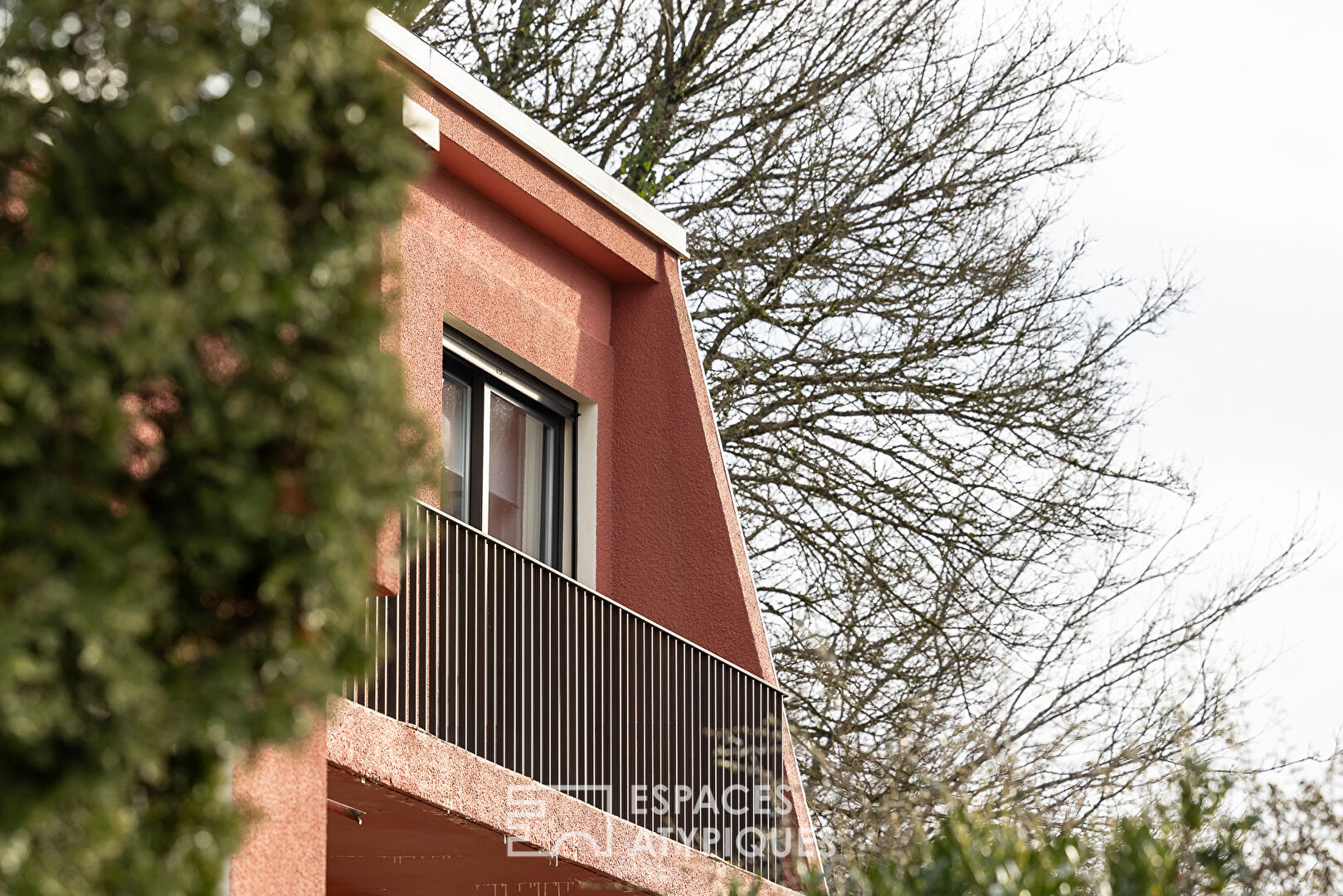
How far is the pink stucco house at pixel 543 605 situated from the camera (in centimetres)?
756

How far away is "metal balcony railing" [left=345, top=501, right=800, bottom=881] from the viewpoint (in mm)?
Result: 7715

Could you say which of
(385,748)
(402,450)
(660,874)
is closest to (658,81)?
(660,874)

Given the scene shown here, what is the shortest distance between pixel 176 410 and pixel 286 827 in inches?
157

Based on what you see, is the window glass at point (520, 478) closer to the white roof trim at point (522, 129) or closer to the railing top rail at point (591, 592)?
the railing top rail at point (591, 592)

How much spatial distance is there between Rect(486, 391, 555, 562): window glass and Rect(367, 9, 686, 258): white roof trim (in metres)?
1.52

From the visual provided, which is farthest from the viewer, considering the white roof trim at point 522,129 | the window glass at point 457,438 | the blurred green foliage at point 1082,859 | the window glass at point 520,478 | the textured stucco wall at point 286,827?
the window glass at point 520,478

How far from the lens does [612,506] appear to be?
38.3 ft

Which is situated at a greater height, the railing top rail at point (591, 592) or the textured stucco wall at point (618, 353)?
the textured stucco wall at point (618, 353)

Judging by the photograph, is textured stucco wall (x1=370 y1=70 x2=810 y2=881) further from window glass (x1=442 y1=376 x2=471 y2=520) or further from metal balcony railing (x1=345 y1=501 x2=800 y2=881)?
metal balcony railing (x1=345 y1=501 x2=800 y2=881)

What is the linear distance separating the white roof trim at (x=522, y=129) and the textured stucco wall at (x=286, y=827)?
3343 mm

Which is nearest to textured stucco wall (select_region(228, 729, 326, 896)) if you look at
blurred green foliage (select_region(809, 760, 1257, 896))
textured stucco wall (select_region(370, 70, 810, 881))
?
blurred green foliage (select_region(809, 760, 1257, 896))

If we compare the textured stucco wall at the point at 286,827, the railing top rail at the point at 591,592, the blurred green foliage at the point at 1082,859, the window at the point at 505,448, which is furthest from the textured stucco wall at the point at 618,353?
the blurred green foliage at the point at 1082,859

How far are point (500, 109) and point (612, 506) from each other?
120 inches

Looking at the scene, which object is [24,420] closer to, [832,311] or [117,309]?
[117,309]
